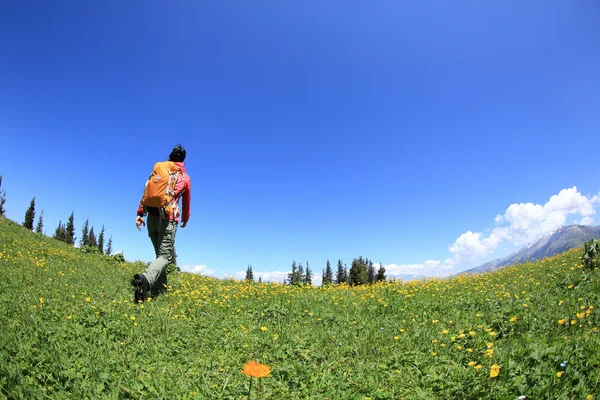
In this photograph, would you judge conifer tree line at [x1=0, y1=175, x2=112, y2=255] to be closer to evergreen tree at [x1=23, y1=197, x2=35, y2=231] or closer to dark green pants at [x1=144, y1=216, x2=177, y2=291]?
evergreen tree at [x1=23, y1=197, x2=35, y2=231]

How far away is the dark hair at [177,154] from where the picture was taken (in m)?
7.96

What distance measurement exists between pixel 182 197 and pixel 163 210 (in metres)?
0.73

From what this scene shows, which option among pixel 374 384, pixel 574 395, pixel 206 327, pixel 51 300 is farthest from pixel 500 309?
pixel 51 300

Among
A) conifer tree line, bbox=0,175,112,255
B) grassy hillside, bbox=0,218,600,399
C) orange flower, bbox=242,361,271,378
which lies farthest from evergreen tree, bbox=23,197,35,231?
orange flower, bbox=242,361,271,378

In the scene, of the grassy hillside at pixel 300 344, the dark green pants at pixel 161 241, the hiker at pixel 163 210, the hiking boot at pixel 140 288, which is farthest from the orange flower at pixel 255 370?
the dark green pants at pixel 161 241

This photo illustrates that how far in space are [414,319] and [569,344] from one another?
8.12 ft

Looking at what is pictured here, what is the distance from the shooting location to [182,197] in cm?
773

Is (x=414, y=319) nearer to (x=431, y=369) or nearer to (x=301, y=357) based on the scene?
(x=431, y=369)

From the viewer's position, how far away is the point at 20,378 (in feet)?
9.24

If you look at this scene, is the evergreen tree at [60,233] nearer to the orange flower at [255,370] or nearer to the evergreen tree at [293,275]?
the evergreen tree at [293,275]

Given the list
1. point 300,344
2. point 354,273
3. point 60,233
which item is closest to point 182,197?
point 300,344

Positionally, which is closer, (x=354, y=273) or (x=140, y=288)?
(x=140, y=288)

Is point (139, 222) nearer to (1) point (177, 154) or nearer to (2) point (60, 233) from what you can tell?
(1) point (177, 154)

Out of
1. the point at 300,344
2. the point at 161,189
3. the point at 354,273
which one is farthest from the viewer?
the point at 354,273
